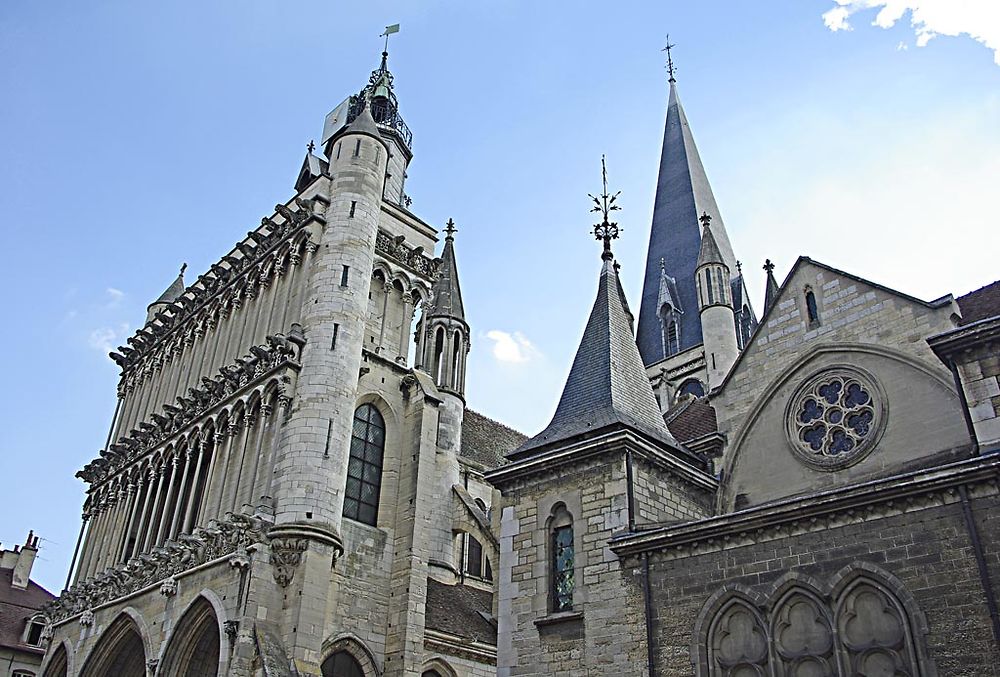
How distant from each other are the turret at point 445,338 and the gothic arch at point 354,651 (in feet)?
28.6

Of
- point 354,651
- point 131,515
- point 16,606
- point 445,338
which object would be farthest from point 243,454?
point 16,606

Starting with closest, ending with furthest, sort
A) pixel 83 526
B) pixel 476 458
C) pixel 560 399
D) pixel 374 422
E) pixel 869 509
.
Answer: pixel 869 509 < pixel 560 399 < pixel 374 422 < pixel 83 526 < pixel 476 458

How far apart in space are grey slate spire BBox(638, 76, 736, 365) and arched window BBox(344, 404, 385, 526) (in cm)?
1808

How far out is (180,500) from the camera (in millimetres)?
22250

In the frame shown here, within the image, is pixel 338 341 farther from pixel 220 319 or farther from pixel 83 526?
pixel 83 526

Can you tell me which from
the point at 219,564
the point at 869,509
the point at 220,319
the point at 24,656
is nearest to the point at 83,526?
the point at 24,656

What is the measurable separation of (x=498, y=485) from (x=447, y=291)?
42.8 feet

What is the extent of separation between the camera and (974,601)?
8.97 meters

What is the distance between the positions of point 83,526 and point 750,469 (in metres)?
22.6

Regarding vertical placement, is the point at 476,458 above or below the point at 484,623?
above

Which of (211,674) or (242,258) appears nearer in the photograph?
(211,674)

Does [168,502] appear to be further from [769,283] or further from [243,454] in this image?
[769,283]

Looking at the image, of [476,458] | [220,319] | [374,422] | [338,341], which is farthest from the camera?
[476,458]

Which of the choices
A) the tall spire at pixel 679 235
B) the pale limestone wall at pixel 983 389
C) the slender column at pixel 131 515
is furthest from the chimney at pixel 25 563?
the pale limestone wall at pixel 983 389
